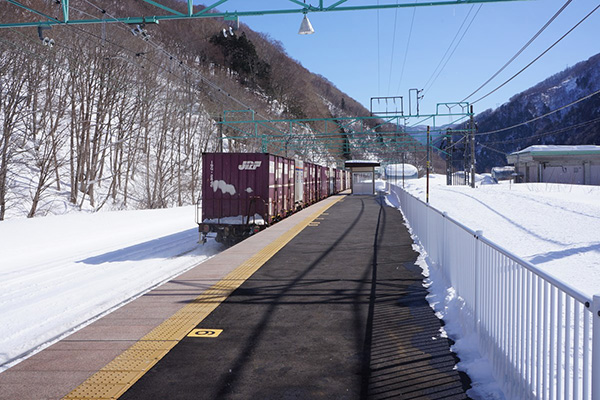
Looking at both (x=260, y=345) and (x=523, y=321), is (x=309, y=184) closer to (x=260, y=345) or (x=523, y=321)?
(x=260, y=345)

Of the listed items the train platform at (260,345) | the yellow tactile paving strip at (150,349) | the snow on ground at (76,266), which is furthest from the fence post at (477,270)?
the snow on ground at (76,266)

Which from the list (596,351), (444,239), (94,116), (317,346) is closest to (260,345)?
(317,346)

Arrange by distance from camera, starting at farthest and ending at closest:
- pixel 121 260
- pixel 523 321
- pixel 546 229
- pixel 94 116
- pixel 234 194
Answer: pixel 94 116
pixel 546 229
pixel 234 194
pixel 121 260
pixel 523 321

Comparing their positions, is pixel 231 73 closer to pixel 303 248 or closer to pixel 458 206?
pixel 458 206

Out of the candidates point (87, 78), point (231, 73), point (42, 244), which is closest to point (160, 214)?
point (42, 244)

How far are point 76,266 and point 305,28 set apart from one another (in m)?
8.72

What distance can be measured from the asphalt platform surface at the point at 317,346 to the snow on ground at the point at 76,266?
2.38 metres

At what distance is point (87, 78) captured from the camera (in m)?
35.2

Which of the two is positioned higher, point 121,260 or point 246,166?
point 246,166

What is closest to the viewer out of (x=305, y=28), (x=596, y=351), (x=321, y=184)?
(x=596, y=351)

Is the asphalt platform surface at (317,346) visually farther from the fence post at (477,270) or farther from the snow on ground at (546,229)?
the snow on ground at (546,229)

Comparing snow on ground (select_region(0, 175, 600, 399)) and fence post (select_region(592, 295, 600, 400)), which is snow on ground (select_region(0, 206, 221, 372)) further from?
fence post (select_region(592, 295, 600, 400))

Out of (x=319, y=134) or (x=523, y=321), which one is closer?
(x=523, y=321)

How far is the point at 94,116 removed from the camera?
5003 centimetres
